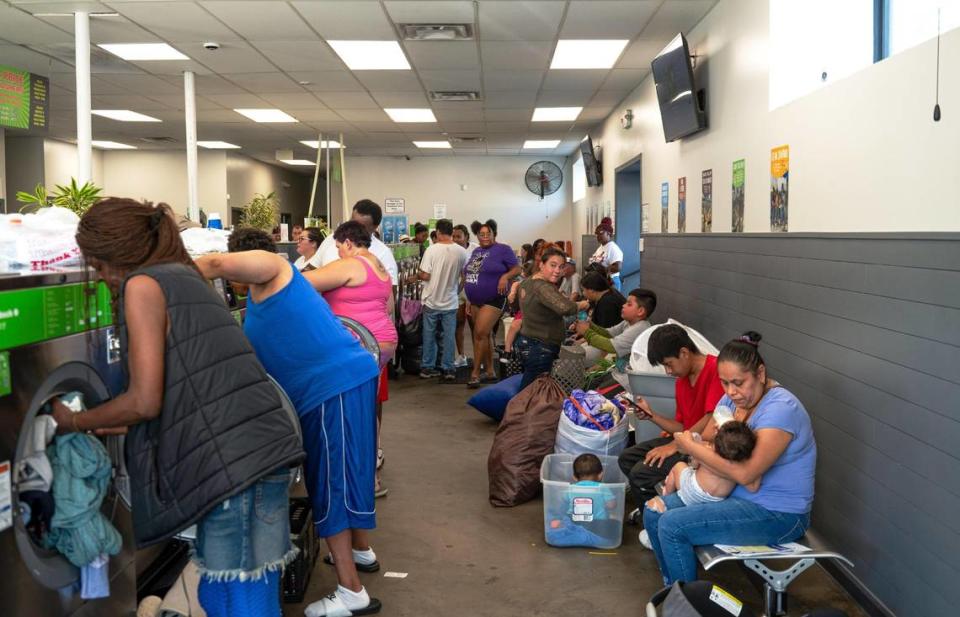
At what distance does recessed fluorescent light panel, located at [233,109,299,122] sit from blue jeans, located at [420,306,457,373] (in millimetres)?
4296

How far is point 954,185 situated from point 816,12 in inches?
77.1

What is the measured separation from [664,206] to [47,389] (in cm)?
671

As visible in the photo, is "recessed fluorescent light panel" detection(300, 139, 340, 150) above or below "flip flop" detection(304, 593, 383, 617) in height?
above

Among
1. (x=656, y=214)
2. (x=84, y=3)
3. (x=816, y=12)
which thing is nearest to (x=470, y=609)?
(x=816, y=12)

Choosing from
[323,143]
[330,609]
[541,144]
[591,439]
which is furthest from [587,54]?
[323,143]

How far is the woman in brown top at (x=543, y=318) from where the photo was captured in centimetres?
550

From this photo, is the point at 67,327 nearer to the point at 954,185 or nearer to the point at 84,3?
the point at 954,185

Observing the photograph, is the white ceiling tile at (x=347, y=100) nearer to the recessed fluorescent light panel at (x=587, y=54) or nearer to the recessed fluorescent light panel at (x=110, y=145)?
the recessed fluorescent light panel at (x=587, y=54)

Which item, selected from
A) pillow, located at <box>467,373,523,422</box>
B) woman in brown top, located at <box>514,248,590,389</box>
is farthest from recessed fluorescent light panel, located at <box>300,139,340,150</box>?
woman in brown top, located at <box>514,248,590,389</box>

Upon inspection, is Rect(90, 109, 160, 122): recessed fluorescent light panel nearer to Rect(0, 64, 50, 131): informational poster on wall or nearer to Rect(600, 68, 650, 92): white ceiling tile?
Rect(0, 64, 50, 131): informational poster on wall

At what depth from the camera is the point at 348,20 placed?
20.8ft

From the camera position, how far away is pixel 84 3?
5.82 metres

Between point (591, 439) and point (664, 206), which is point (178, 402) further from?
point (664, 206)

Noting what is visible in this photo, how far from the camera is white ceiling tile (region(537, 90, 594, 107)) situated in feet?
31.6
